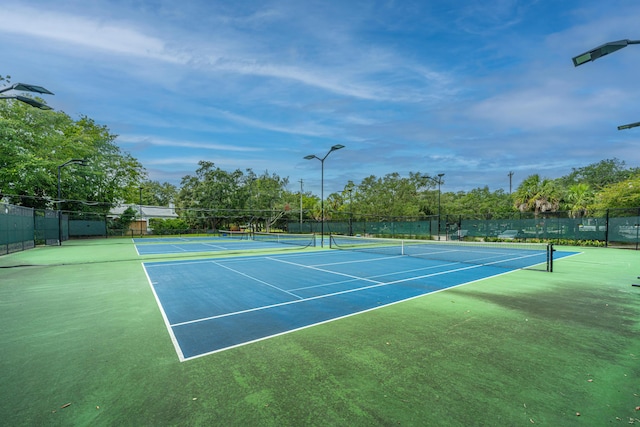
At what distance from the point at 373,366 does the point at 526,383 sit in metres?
1.79

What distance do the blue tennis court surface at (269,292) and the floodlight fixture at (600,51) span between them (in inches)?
243

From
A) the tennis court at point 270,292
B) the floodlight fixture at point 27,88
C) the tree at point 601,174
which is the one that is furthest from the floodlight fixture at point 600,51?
the tree at point 601,174

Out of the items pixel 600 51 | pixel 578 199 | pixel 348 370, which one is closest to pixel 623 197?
pixel 578 199

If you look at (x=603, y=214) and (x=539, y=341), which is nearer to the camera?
(x=539, y=341)

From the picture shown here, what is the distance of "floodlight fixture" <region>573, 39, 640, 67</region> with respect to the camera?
5.45m

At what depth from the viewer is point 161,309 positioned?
261 inches

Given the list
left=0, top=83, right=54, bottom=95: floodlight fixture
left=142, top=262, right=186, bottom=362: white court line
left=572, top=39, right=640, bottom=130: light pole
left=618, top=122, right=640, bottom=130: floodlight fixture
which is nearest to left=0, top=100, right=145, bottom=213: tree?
left=0, top=83, right=54, bottom=95: floodlight fixture

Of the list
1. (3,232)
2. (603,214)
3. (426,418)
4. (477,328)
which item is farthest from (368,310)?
(603,214)

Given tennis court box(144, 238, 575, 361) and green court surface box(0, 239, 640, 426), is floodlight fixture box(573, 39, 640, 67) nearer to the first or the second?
green court surface box(0, 239, 640, 426)

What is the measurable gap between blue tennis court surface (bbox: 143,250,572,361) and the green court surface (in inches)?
15.5

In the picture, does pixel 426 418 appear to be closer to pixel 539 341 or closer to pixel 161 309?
pixel 539 341

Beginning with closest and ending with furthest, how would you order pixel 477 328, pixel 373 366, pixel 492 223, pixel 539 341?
pixel 373 366 → pixel 539 341 → pixel 477 328 → pixel 492 223

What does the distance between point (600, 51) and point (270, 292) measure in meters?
8.98

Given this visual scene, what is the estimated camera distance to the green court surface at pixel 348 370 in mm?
2963
